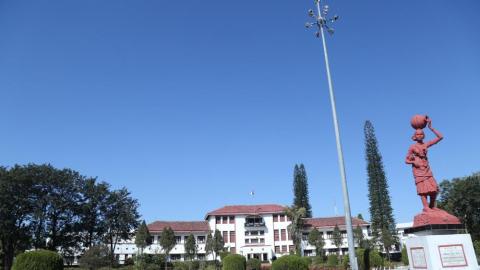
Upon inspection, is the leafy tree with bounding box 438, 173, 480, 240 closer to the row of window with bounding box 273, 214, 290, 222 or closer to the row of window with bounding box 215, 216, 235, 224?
the row of window with bounding box 273, 214, 290, 222

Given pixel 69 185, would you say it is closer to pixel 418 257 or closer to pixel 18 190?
pixel 18 190

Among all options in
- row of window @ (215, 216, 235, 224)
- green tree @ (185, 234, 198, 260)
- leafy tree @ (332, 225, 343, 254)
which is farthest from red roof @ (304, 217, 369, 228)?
green tree @ (185, 234, 198, 260)

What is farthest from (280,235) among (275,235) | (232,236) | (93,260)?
(93,260)

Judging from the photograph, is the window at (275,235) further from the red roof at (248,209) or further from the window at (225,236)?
the window at (225,236)

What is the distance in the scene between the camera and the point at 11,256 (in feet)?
128

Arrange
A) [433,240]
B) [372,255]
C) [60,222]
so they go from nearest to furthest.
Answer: [433,240]
[372,255]
[60,222]

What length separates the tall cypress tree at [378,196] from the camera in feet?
175

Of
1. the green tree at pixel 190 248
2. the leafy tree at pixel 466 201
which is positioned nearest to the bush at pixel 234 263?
the leafy tree at pixel 466 201

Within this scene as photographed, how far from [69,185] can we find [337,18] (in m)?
36.3

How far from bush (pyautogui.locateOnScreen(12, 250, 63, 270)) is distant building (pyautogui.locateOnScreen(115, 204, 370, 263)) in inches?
1761

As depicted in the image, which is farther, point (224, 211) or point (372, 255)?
point (224, 211)

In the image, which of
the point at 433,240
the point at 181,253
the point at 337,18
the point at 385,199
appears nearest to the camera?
the point at 433,240

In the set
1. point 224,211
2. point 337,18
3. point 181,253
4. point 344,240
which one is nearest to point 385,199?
point 344,240

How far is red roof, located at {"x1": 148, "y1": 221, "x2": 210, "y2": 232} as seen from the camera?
60575 mm
